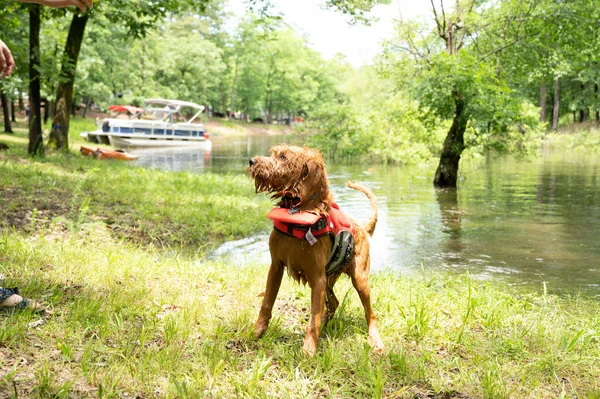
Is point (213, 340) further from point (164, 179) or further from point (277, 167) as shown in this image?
point (164, 179)

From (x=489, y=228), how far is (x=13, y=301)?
8.04m

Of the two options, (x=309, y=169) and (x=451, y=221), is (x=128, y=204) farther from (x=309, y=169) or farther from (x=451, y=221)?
(x=309, y=169)

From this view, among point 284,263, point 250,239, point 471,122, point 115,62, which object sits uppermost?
point 115,62

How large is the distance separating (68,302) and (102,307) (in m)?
0.27

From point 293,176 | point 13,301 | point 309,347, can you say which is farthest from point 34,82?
point 309,347

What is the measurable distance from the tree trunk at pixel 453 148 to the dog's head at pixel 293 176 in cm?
1046

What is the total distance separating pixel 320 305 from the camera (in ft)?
→ 10.4

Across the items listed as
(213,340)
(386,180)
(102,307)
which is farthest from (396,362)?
(386,180)

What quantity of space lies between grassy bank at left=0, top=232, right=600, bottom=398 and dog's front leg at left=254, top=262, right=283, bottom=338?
74 millimetres

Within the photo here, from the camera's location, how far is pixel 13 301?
3264 mm

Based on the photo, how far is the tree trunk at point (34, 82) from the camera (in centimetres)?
1219

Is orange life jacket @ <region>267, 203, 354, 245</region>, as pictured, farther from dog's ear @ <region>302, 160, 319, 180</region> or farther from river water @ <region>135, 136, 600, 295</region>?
river water @ <region>135, 136, 600, 295</region>

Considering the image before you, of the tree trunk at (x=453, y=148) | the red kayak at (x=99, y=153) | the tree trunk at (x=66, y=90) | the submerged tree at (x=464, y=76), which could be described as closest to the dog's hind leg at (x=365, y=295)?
the submerged tree at (x=464, y=76)

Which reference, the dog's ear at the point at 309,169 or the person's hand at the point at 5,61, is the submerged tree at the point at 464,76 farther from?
the person's hand at the point at 5,61
